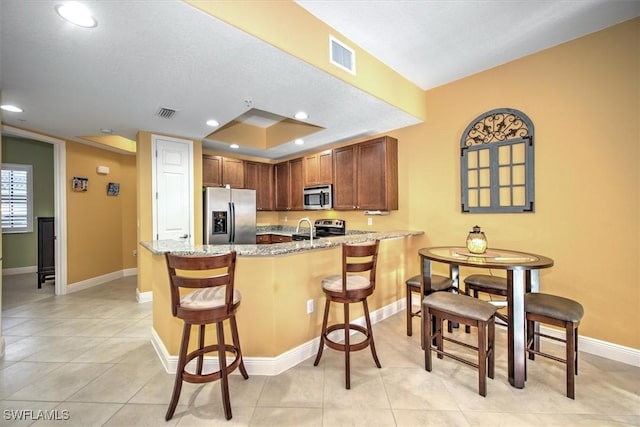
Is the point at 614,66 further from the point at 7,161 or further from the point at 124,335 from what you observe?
Answer: the point at 7,161

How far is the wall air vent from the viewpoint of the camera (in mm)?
2316

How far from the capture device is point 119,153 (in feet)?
17.2

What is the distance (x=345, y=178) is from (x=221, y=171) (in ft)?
7.66

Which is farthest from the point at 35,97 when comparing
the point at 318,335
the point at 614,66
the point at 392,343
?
the point at 614,66

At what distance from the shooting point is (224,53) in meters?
1.96

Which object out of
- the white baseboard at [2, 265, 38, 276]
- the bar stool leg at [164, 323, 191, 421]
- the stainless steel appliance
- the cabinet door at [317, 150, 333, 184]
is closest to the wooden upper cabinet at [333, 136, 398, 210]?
the cabinet door at [317, 150, 333, 184]

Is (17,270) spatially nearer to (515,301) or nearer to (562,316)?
(515,301)

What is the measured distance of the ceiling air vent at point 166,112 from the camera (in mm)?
3023

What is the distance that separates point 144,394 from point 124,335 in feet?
4.04

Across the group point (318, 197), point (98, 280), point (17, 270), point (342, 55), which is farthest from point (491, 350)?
point (17, 270)

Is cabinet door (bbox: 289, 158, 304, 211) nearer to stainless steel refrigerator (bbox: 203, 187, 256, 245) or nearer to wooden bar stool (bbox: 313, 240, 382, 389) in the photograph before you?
stainless steel refrigerator (bbox: 203, 187, 256, 245)

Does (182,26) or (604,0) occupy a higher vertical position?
(604,0)

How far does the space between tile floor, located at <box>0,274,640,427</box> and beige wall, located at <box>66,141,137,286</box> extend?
2195 millimetres

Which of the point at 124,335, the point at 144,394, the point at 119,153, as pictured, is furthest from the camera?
the point at 119,153
